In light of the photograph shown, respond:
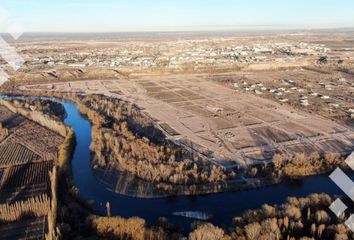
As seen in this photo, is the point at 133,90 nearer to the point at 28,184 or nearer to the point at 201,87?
the point at 201,87

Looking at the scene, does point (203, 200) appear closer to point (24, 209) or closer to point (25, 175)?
point (24, 209)

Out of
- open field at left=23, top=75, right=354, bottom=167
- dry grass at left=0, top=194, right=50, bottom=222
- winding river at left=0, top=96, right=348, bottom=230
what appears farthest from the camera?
open field at left=23, top=75, right=354, bottom=167

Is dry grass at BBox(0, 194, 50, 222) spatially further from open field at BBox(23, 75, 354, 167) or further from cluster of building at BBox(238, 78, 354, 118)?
cluster of building at BBox(238, 78, 354, 118)

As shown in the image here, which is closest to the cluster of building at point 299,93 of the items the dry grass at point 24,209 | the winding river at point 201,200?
the winding river at point 201,200

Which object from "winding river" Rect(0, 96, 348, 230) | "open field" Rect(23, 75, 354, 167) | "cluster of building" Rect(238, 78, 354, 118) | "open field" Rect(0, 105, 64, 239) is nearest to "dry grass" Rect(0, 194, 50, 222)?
"open field" Rect(0, 105, 64, 239)

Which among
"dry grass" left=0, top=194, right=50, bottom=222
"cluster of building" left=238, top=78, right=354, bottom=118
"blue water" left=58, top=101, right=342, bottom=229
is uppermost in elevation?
"dry grass" left=0, top=194, right=50, bottom=222

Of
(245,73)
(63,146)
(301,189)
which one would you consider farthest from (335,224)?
(245,73)

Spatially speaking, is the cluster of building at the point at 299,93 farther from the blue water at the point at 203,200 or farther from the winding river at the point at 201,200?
the winding river at the point at 201,200

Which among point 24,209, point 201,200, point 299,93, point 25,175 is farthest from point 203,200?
point 299,93
